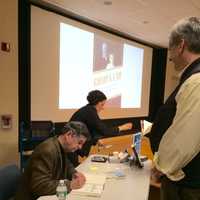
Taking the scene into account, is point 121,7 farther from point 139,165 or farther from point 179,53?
point 179,53

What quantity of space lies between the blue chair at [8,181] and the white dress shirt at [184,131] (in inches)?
43.9

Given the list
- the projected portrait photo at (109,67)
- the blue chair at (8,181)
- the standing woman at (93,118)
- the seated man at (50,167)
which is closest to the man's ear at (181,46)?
the seated man at (50,167)

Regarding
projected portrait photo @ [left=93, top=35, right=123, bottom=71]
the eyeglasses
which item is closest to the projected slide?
projected portrait photo @ [left=93, top=35, right=123, bottom=71]

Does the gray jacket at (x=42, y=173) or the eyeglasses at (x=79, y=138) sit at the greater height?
the eyeglasses at (x=79, y=138)

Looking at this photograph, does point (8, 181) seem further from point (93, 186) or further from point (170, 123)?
point (170, 123)

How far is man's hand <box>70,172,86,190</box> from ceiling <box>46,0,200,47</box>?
251 centimetres

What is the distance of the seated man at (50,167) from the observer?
1690 millimetres

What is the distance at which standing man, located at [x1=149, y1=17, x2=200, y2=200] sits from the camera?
3.71 ft

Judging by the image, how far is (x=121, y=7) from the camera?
12.6 feet

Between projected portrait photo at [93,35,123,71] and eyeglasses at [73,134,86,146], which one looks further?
projected portrait photo at [93,35,123,71]

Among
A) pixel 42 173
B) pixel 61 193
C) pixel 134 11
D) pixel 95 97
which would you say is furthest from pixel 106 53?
pixel 61 193

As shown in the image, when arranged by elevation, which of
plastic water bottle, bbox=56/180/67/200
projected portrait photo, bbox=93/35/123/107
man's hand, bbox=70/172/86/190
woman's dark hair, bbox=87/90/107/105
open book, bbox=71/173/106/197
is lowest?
open book, bbox=71/173/106/197

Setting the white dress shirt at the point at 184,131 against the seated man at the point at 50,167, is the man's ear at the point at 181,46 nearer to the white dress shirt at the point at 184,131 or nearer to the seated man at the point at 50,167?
the white dress shirt at the point at 184,131

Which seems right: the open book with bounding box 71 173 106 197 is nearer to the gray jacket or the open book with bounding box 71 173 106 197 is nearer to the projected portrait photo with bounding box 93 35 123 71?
the gray jacket
